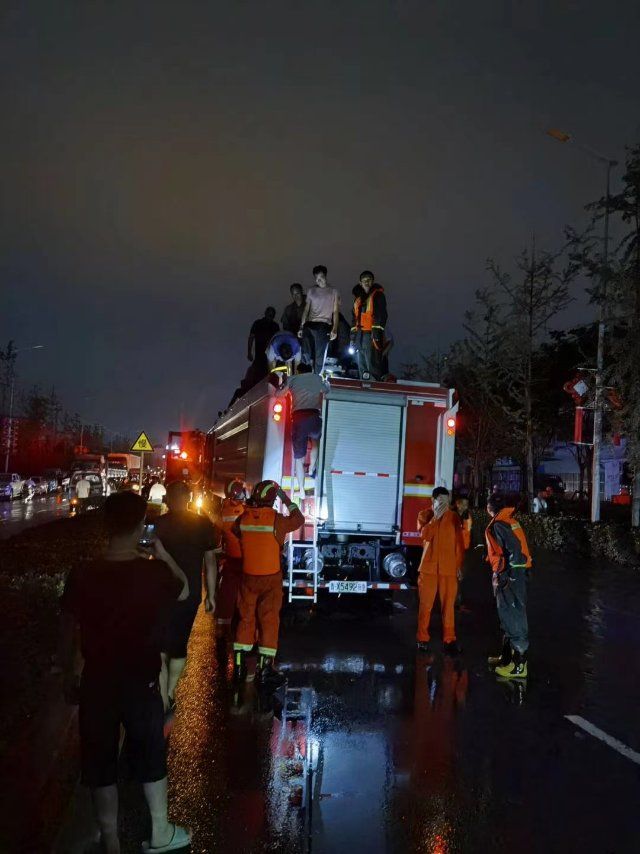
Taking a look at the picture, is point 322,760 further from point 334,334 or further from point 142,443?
point 142,443

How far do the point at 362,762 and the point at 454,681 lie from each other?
239 centimetres

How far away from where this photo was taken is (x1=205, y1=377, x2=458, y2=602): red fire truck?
894 centimetres

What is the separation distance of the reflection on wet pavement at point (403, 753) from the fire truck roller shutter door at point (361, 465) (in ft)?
4.88

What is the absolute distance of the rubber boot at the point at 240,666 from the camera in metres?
6.63

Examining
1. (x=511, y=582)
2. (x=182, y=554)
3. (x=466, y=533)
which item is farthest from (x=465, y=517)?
(x=182, y=554)

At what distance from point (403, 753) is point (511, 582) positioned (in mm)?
2602

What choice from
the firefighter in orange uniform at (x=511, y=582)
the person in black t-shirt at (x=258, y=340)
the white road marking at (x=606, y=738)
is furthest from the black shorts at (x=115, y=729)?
the person in black t-shirt at (x=258, y=340)

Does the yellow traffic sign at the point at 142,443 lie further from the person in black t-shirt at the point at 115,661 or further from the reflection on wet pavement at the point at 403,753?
the person in black t-shirt at the point at 115,661

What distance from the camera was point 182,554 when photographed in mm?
5582

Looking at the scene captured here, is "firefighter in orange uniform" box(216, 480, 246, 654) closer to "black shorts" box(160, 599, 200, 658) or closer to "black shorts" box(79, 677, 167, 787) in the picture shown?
"black shorts" box(160, 599, 200, 658)

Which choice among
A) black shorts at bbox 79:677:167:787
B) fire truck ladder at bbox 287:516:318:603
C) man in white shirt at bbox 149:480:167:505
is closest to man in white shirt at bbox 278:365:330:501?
fire truck ladder at bbox 287:516:318:603

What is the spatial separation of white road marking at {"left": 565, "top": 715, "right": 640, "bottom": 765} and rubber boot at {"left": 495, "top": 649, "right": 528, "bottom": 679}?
3.82 ft

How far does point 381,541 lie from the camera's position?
9.38 metres

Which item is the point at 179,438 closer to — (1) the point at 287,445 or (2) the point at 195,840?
(1) the point at 287,445
